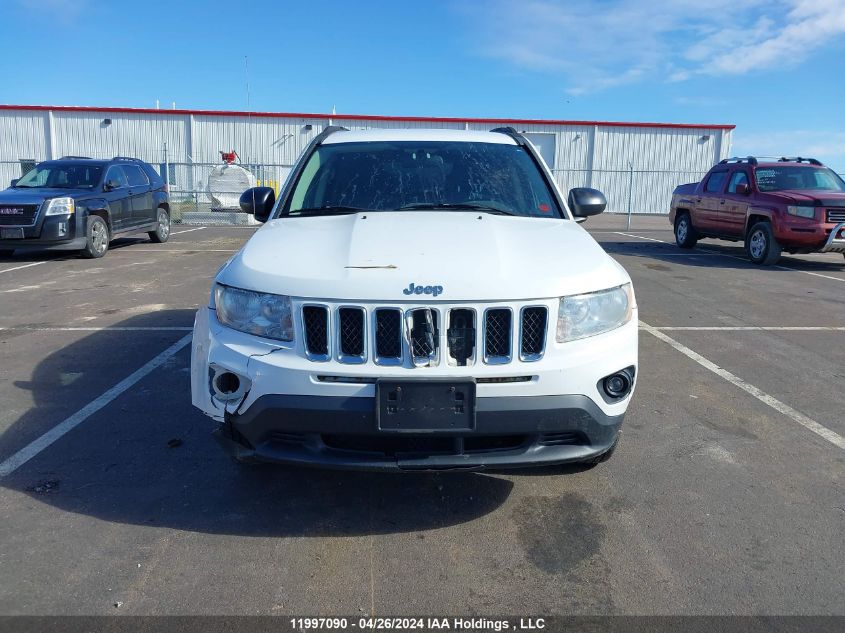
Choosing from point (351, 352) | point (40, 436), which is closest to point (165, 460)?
point (40, 436)

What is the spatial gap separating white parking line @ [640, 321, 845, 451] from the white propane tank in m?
19.3

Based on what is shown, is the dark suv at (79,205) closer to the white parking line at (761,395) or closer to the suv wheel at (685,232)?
the white parking line at (761,395)

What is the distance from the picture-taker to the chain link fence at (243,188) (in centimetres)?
2284

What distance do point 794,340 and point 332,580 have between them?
227 inches


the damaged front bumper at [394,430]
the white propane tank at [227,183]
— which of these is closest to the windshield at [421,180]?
the damaged front bumper at [394,430]

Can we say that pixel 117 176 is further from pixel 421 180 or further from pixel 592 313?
pixel 592 313

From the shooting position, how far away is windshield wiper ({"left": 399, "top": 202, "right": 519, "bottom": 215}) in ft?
13.1

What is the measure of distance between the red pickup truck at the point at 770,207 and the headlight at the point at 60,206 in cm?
1204

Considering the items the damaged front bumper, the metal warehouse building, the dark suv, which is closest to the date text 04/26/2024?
the damaged front bumper

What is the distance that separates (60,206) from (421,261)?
10.5 m

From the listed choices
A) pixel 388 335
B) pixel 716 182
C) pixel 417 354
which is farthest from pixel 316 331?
pixel 716 182

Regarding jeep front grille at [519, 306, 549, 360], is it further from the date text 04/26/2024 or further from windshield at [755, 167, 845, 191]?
windshield at [755, 167, 845, 191]

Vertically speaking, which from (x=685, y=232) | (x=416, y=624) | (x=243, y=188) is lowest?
(x=416, y=624)

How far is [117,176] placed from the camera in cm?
1313
